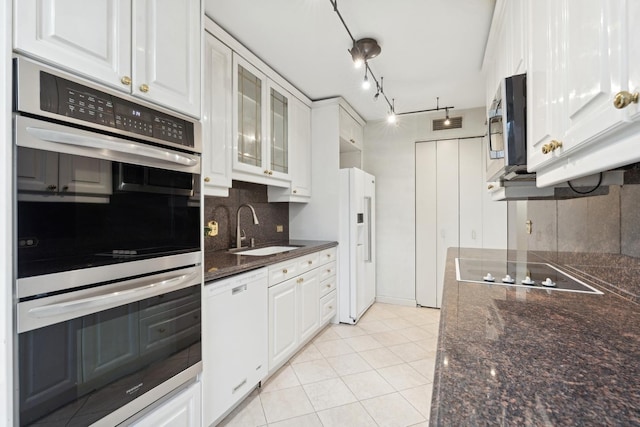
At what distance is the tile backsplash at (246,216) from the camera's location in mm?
2540

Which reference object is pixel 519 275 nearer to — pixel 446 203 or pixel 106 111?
pixel 106 111

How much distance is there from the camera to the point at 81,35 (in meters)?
0.99

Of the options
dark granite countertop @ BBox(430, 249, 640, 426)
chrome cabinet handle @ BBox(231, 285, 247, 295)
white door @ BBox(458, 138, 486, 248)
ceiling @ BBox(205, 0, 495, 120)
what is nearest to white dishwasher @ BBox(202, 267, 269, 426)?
chrome cabinet handle @ BBox(231, 285, 247, 295)

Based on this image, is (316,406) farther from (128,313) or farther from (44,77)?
(44,77)

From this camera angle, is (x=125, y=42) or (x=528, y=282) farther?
(x=528, y=282)

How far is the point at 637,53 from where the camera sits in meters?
0.52

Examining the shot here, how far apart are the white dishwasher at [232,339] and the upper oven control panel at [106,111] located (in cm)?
79

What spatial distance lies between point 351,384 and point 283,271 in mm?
961

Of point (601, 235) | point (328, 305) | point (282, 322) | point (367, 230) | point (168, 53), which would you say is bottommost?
point (328, 305)

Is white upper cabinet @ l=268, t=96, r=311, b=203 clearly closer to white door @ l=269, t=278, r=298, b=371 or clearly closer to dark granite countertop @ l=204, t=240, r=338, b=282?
dark granite countertop @ l=204, t=240, r=338, b=282

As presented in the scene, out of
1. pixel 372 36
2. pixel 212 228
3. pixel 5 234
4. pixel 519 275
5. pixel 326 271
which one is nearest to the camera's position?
pixel 5 234

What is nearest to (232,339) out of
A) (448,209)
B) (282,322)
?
(282,322)

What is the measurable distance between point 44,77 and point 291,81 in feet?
7.59

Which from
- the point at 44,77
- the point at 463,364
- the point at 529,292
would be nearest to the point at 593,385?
the point at 463,364
